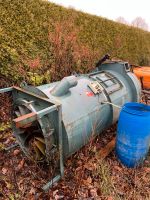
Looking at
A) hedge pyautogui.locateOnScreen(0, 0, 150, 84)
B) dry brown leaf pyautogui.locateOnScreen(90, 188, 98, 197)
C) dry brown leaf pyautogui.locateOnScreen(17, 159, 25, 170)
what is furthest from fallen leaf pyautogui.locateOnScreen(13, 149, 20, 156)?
hedge pyautogui.locateOnScreen(0, 0, 150, 84)

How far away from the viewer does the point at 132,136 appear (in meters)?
3.60

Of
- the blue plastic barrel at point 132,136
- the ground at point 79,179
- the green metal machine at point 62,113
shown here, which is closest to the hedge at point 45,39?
the green metal machine at point 62,113

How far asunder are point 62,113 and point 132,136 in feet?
4.14

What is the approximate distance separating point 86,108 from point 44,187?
132 cm

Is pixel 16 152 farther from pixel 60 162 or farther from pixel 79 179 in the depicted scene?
pixel 79 179

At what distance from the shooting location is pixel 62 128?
310cm

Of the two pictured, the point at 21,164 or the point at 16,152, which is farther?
the point at 16,152

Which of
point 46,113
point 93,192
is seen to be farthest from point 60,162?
point 46,113

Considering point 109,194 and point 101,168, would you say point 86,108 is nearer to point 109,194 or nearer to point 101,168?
point 101,168

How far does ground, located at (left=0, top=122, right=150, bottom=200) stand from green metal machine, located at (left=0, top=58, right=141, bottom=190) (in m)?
0.23

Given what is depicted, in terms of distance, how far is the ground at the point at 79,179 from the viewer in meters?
3.27

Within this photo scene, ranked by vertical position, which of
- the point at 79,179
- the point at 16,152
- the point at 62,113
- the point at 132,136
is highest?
the point at 62,113

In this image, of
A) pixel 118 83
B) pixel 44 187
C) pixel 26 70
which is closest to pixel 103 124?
pixel 118 83

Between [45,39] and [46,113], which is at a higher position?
[45,39]
